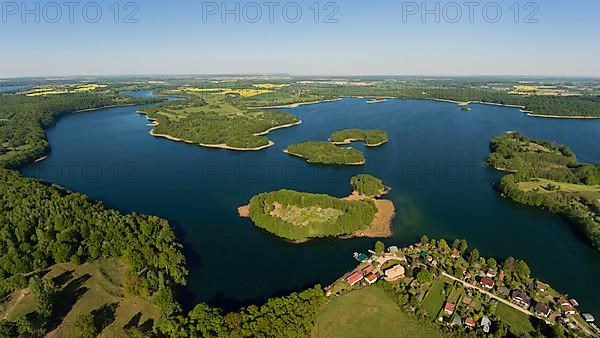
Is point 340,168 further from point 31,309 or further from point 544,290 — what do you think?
point 31,309

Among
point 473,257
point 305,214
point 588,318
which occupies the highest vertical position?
point 305,214

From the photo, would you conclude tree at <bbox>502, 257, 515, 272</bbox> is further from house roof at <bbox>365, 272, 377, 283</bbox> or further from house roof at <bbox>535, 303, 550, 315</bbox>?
house roof at <bbox>365, 272, 377, 283</bbox>

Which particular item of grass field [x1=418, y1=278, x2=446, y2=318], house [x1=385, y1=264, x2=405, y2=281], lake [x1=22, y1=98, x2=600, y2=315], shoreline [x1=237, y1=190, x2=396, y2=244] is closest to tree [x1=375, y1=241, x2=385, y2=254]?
lake [x1=22, y1=98, x2=600, y2=315]

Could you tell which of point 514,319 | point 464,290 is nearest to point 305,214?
point 464,290

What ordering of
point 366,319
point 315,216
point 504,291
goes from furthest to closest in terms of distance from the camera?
point 315,216 < point 504,291 < point 366,319

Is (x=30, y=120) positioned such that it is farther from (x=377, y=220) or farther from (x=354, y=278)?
(x=354, y=278)

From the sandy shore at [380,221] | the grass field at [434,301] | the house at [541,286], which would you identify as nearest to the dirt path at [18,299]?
the sandy shore at [380,221]

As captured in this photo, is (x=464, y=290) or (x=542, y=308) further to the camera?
(x=464, y=290)

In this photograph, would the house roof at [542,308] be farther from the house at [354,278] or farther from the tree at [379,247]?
the house at [354,278]
